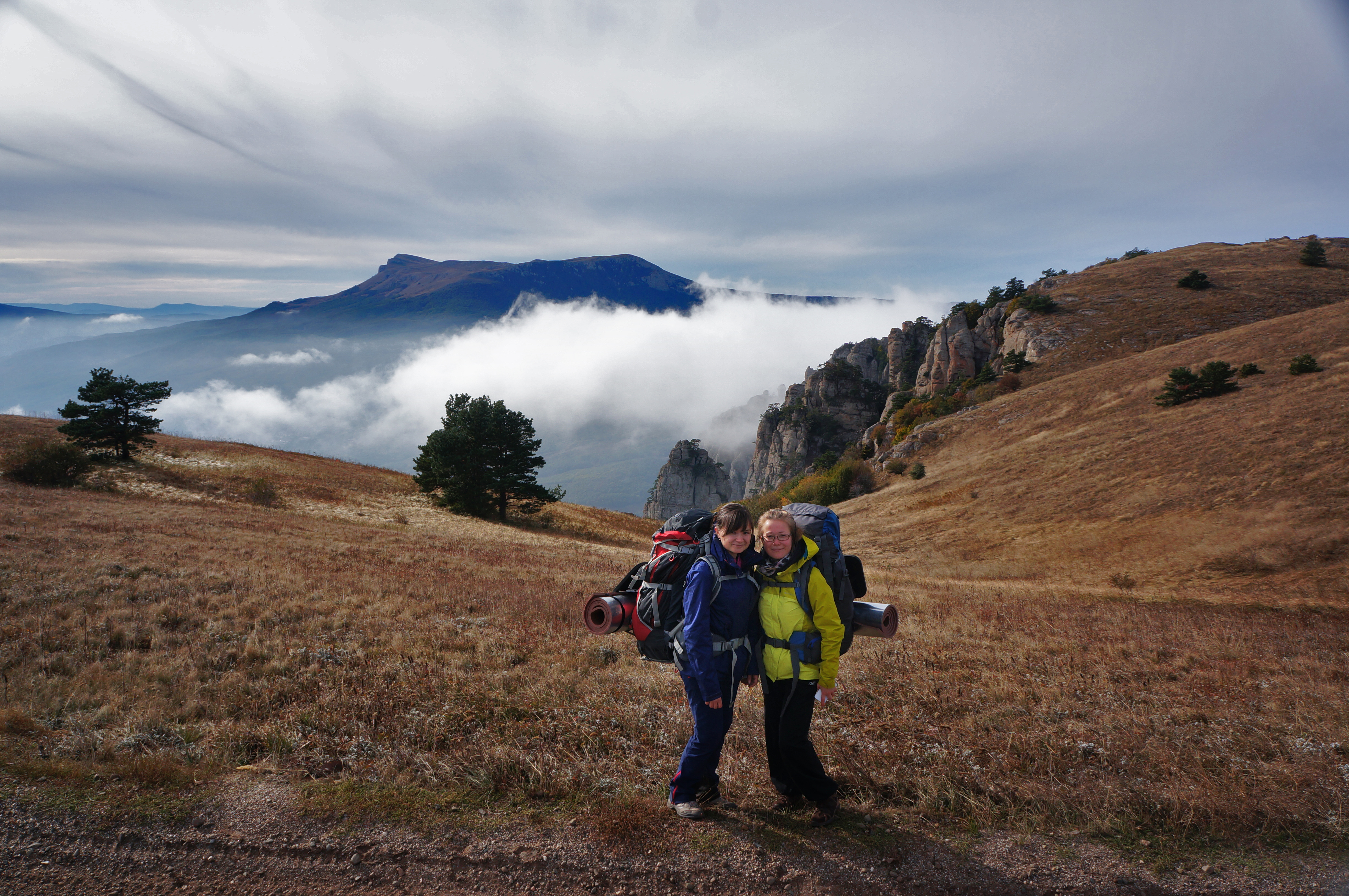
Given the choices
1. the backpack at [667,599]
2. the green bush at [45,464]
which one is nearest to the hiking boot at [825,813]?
the backpack at [667,599]

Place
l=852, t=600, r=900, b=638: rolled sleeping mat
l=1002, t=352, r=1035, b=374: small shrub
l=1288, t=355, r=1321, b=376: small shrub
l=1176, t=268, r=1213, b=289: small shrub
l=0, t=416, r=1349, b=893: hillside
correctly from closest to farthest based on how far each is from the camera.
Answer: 1. l=0, t=416, r=1349, b=893: hillside
2. l=852, t=600, r=900, b=638: rolled sleeping mat
3. l=1288, t=355, r=1321, b=376: small shrub
4. l=1002, t=352, r=1035, b=374: small shrub
5. l=1176, t=268, r=1213, b=289: small shrub

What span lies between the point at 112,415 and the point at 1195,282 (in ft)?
294

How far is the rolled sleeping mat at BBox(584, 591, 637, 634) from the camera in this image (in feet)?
13.6

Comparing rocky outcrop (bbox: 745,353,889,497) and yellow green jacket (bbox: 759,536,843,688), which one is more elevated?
rocky outcrop (bbox: 745,353,889,497)

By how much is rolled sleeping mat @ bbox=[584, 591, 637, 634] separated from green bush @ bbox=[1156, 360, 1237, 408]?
37.7 metres

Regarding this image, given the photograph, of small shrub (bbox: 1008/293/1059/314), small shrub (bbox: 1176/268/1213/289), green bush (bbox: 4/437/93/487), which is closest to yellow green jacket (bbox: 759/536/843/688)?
green bush (bbox: 4/437/93/487)

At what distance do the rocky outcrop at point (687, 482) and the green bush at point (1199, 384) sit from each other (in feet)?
333

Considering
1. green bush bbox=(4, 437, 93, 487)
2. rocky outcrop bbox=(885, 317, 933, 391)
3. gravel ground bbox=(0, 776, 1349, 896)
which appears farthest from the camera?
rocky outcrop bbox=(885, 317, 933, 391)

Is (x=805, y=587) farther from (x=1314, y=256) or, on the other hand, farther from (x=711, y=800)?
(x=1314, y=256)

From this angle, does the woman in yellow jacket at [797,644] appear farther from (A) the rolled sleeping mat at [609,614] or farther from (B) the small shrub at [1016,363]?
(B) the small shrub at [1016,363]

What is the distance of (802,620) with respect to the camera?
3.99 meters

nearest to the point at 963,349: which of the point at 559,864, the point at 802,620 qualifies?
the point at 802,620

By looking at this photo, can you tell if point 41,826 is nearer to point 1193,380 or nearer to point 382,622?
point 382,622

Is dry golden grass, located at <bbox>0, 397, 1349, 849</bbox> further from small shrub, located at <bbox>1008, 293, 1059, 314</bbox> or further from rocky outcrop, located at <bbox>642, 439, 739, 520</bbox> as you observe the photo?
rocky outcrop, located at <bbox>642, 439, 739, 520</bbox>
